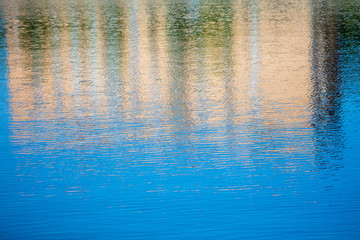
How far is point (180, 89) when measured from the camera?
18.1 m

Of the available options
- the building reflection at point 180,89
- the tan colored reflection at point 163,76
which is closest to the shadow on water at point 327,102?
the building reflection at point 180,89

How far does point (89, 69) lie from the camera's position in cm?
2216

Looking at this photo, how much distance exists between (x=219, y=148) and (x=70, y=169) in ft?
9.95

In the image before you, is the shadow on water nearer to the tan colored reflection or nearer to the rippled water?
the rippled water

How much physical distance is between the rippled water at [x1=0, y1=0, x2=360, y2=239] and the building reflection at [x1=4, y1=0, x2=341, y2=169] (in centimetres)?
6

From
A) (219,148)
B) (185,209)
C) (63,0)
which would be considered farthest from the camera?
(63,0)

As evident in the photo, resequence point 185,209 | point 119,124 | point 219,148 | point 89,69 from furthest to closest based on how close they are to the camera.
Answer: point 89,69 → point 119,124 → point 219,148 → point 185,209

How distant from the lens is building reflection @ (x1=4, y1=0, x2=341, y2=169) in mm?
13195

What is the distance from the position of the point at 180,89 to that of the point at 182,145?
5.80 meters

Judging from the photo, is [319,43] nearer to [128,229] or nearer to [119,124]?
[119,124]

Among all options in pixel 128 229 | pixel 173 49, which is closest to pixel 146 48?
pixel 173 49

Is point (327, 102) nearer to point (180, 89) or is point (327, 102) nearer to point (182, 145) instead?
point (180, 89)

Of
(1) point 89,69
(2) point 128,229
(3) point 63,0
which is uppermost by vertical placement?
(3) point 63,0

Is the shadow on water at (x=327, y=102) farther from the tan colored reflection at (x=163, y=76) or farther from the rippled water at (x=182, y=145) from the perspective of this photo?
the tan colored reflection at (x=163, y=76)
